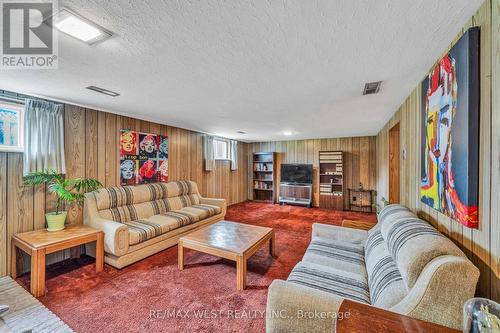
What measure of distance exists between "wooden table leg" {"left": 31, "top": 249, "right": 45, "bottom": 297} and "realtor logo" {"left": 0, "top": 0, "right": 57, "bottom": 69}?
Result: 1729 mm

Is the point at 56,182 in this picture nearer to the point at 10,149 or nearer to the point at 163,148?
the point at 10,149

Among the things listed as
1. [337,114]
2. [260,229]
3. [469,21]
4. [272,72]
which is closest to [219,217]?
[260,229]

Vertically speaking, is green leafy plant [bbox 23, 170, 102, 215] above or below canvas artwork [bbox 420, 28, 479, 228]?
below

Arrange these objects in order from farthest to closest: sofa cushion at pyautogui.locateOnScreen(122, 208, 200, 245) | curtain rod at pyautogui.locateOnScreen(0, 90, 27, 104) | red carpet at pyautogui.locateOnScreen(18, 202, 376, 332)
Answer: sofa cushion at pyautogui.locateOnScreen(122, 208, 200, 245)
curtain rod at pyautogui.locateOnScreen(0, 90, 27, 104)
red carpet at pyautogui.locateOnScreen(18, 202, 376, 332)

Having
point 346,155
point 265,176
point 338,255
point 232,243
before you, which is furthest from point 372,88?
point 265,176

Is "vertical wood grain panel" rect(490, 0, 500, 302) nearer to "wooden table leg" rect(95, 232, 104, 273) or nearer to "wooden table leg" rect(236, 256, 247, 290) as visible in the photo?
"wooden table leg" rect(236, 256, 247, 290)

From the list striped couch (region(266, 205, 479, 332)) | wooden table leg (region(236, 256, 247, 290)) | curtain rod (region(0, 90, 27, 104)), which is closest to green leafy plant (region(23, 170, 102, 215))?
curtain rod (region(0, 90, 27, 104))

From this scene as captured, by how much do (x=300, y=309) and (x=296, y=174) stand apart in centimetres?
563

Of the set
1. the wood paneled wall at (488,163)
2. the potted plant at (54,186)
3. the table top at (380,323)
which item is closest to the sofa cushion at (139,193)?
the potted plant at (54,186)

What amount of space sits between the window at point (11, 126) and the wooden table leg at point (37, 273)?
126cm

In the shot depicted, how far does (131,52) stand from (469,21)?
212 cm

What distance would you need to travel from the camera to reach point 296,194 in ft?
21.4

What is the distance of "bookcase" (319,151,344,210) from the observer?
6020 mm

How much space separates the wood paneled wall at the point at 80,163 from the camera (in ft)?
7.73
